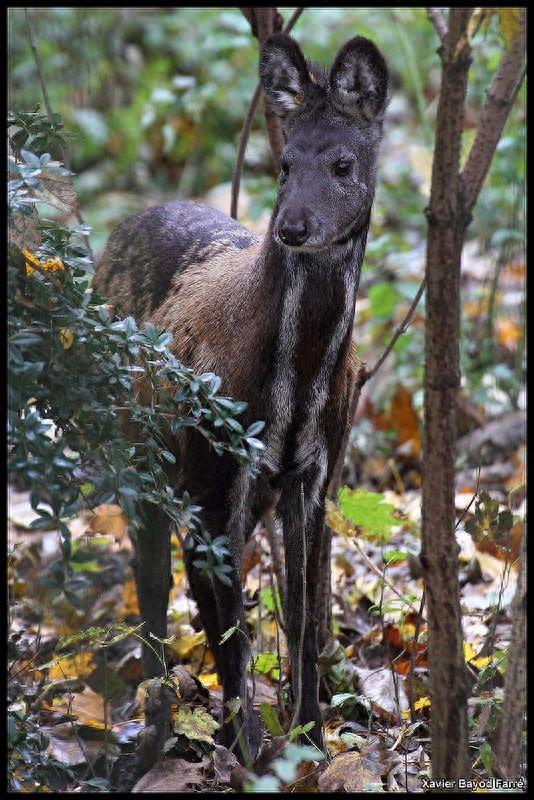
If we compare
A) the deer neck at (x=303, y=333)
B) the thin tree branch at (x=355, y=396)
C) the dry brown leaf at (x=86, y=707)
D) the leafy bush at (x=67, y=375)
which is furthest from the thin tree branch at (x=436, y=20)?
the dry brown leaf at (x=86, y=707)

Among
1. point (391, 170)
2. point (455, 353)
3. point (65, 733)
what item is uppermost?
point (391, 170)

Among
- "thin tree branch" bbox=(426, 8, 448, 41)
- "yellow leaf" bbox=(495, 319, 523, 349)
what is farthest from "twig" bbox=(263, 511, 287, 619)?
"yellow leaf" bbox=(495, 319, 523, 349)

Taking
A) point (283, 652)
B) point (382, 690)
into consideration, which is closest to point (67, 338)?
point (382, 690)

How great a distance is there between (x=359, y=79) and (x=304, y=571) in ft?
6.97

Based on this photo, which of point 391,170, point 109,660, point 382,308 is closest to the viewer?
point 109,660

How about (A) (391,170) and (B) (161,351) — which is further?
(A) (391,170)

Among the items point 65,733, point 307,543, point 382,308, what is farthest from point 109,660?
point 382,308

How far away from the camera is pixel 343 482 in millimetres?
7488

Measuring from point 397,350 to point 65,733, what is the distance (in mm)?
4960

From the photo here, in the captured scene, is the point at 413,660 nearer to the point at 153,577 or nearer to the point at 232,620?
the point at 232,620

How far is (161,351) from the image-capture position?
372cm

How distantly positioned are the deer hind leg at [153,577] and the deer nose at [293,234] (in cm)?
161

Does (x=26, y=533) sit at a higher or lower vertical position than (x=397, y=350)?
lower

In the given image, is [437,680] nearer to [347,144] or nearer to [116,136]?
[347,144]
